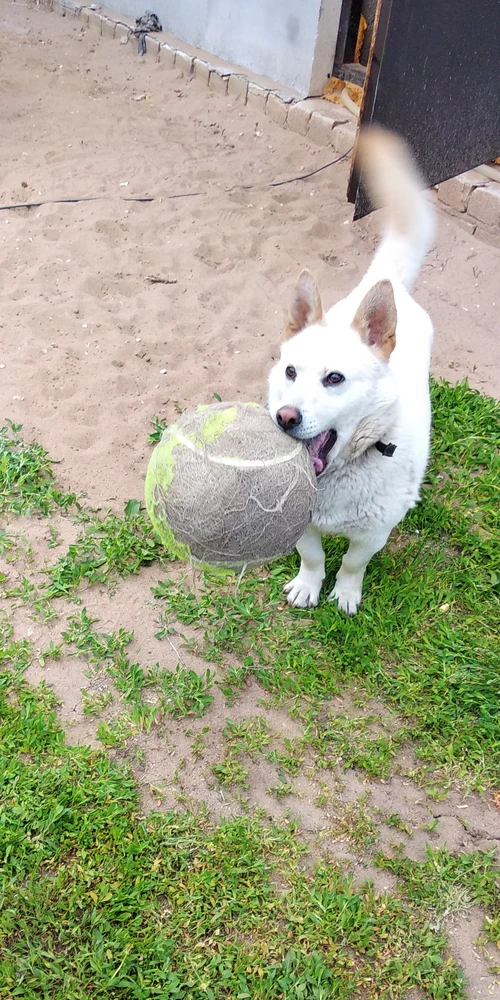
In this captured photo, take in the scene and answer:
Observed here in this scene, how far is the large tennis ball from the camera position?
1.92 metres

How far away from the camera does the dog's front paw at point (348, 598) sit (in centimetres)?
302

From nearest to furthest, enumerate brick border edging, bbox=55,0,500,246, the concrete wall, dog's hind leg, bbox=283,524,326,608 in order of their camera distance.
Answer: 1. dog's hind leg, bbox=283,524,326,608
2. brick border edging, bbox=55,0,500,246
3. the concrete wall

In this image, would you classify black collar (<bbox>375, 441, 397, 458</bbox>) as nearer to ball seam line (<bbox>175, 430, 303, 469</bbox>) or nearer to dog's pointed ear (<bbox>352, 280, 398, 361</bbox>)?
dog's pointed ear (<bbox>352, 280, 398, 361</bbox>)

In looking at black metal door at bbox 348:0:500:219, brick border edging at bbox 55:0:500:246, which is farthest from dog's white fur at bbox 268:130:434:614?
brick border edging at bbox 55:0:500:246

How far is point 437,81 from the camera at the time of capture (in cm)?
363

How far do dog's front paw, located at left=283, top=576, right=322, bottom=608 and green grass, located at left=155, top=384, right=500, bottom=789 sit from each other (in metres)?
0.04

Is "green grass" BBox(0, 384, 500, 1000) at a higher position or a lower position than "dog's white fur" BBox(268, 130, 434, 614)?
lower

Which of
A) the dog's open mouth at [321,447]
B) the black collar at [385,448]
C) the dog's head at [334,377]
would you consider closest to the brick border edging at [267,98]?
the dog's head at [334,377]

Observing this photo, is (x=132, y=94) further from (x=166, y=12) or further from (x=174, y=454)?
(x=174, y=454)

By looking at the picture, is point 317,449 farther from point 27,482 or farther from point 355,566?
point 27,482

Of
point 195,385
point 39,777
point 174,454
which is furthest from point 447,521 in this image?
point 39,777

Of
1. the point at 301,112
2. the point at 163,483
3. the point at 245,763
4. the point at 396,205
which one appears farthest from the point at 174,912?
the point at 301,112

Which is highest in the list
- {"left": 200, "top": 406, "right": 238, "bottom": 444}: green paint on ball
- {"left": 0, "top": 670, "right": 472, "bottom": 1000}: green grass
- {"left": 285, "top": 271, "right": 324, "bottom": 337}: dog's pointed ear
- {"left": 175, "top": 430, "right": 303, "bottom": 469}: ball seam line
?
{"left": 285, "top": 271, "right": 324, "bottom": 337}: dog's pointed ear

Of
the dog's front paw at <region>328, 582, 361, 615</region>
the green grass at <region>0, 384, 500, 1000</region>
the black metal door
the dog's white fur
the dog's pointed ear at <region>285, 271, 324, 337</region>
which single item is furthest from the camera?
the black metal door
